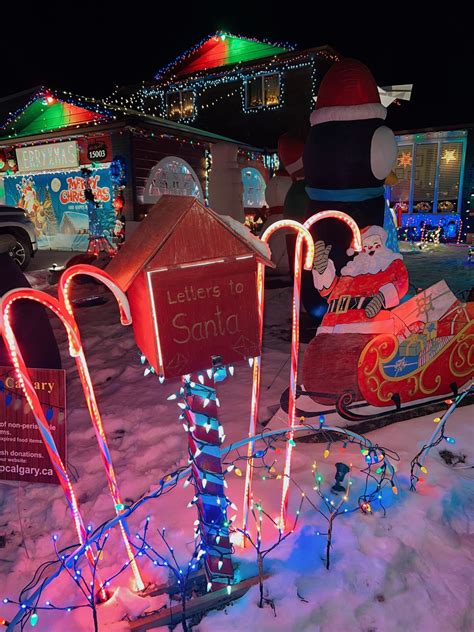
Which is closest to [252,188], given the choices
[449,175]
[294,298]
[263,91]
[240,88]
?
[263,91]

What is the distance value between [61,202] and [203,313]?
13.3 meters

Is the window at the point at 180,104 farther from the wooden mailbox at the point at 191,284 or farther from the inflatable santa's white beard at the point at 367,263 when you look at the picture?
the wooden mailbox at the point at 191,284

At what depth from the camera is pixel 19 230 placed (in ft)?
31.1

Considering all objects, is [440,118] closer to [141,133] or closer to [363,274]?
[141,133]

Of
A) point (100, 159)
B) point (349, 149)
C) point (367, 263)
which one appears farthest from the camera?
point (100, 159)

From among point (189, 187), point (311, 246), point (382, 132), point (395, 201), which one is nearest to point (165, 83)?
point (189, 187)

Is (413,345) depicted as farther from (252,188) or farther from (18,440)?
(252,188)

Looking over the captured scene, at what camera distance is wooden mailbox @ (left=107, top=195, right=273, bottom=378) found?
1683 millimetres

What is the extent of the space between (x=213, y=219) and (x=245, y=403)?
2.57 m

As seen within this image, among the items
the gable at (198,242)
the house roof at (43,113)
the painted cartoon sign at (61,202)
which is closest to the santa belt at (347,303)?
the gable at (198,242)

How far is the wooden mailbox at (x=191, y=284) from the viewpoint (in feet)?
5.52

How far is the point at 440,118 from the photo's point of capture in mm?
15031

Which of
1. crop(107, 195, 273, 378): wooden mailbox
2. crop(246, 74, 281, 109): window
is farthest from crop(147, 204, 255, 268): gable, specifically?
crop(246, 74, 281, 109): window

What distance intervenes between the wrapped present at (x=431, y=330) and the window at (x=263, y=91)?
593 inches
